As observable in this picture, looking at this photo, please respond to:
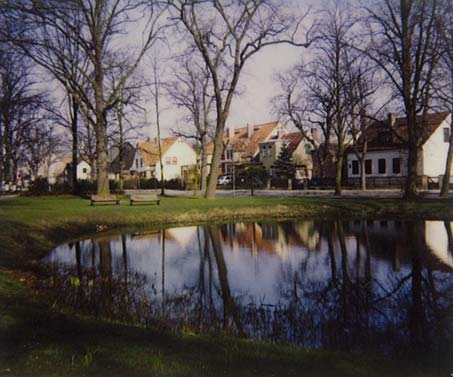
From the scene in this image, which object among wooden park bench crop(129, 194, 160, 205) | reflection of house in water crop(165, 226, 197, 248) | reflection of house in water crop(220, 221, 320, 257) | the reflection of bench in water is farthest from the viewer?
wooden park bench crop(129, 194, 160, 205)

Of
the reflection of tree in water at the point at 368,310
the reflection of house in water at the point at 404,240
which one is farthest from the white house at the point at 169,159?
the reflection of tree in water at the point at 368,310

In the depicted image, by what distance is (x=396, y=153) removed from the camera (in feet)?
157

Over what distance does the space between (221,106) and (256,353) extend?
2442cm

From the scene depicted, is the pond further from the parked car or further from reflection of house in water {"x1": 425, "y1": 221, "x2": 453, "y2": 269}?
the parked car

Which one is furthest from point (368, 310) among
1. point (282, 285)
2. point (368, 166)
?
point (368, 166)

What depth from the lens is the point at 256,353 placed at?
17.7 ft

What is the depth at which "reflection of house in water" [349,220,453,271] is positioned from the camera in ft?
39.4

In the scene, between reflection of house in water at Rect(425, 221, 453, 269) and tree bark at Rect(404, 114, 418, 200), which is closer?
reflection of house in water at Rect(425, 221, 453, 269)

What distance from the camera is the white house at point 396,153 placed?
146ft

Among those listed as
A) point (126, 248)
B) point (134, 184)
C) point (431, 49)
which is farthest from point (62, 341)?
point (134, 184)

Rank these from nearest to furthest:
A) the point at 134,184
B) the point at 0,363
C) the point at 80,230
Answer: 1. the point at 0,363
2. the point at 80,230
3. the point at 134,184

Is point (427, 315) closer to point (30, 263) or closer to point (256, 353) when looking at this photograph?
point (256, 353)

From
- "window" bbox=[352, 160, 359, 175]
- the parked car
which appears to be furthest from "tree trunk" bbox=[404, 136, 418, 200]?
the parked car

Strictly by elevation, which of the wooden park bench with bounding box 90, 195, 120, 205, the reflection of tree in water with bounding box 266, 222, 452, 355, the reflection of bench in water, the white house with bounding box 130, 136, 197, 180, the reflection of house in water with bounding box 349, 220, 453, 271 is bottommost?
the reflection of tree in water with bounding box 266, 222, 452, 355
